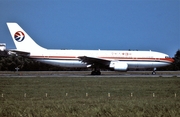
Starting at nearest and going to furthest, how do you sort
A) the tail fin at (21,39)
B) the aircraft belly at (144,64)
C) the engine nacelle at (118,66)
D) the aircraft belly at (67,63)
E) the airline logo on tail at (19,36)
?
the engine nacelle at (118,66) → the aircraft belly at (67,63) → the aircraft belly at (144,64) → the tail fin at (21,39) → the airline logo on tail at (19,36)

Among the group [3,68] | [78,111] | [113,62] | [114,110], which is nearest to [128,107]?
[114,110]

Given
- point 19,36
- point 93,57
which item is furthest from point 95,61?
point 19,36

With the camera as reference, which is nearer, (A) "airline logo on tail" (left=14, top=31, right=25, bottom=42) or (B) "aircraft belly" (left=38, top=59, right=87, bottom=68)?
(B) "aircraft belly" (left=38, top=59, right=87, bottom=68)

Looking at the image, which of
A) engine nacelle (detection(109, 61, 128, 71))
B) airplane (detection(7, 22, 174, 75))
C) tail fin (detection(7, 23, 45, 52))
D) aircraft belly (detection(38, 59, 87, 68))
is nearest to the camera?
engine nacelle (detection(109, 61, 128, 71))

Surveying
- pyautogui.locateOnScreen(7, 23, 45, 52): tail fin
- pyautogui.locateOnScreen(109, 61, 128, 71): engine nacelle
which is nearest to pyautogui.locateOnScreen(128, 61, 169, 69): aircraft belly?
pyautogui.locateOnScreen(109, 61, 128, 71): engine nacelle

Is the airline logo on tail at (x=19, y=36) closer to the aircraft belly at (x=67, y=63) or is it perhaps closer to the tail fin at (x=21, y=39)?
the tail fin at (x=21, y=39)

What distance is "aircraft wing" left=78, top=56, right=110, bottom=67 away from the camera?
173 ft

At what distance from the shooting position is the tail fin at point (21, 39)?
188ft

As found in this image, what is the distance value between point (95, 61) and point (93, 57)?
36.7 inches

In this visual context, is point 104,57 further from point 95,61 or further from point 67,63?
point 67,63

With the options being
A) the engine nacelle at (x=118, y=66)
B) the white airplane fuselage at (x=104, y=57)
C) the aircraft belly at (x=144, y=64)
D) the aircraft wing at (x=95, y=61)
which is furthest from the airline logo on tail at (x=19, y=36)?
the aircraft belly at (x=144, y=64)

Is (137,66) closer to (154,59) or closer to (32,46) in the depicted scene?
(154,59)

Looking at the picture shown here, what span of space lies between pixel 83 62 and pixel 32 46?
8752mm

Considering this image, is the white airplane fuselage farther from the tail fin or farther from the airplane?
the tail fin
